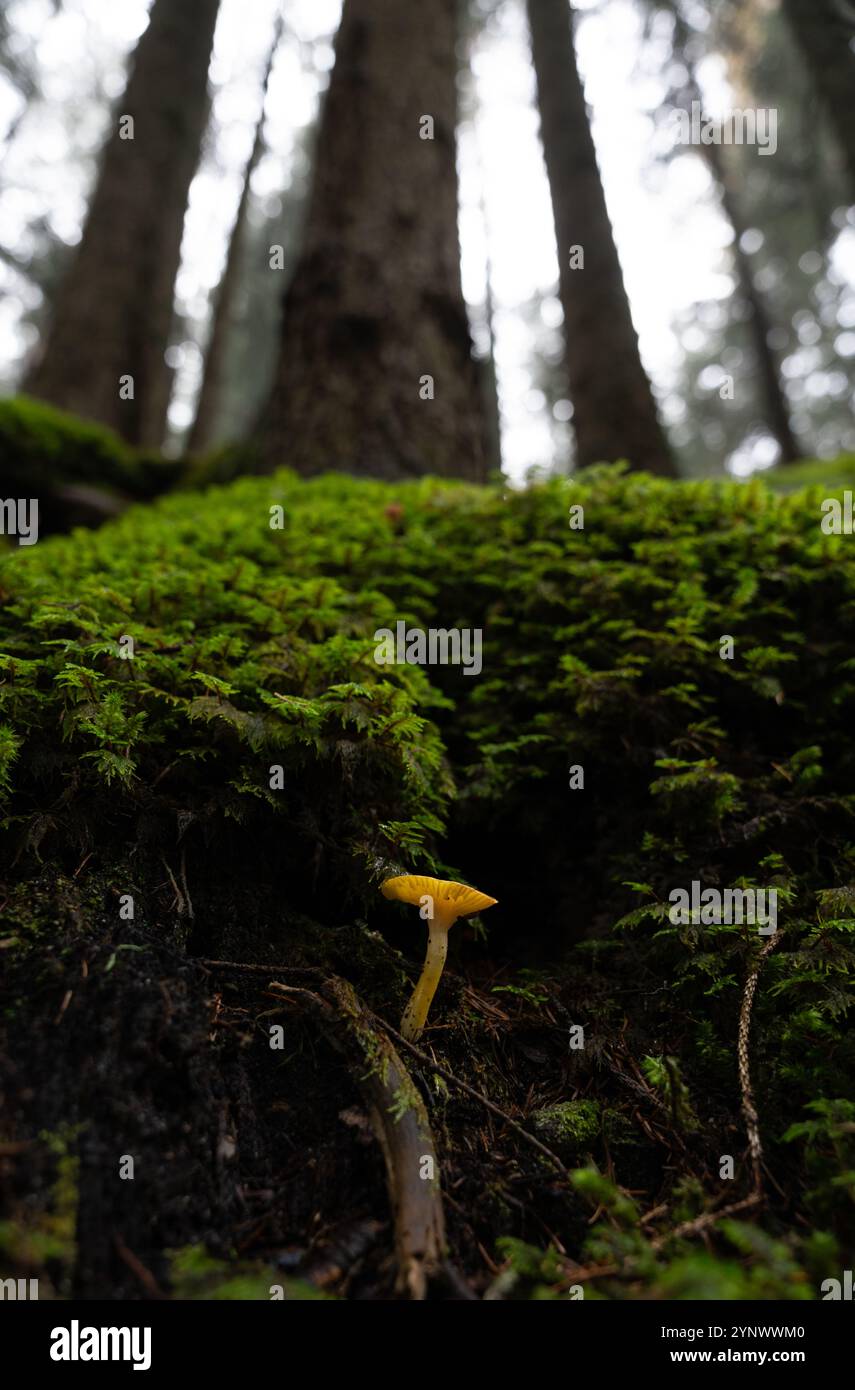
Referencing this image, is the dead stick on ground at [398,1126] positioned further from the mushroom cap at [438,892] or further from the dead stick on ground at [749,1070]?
the dead stick on ground at [749,1070]

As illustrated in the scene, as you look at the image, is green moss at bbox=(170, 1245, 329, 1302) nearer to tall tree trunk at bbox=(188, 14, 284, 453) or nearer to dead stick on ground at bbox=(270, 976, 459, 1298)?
dead stick on ground at bbox=(270, 976, 459, 1298)

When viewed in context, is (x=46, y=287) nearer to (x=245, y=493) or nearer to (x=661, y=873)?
(x=245, y=493)

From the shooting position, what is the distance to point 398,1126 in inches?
67.6

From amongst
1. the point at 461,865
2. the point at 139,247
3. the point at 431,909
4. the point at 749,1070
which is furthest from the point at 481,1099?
the point at 139,247

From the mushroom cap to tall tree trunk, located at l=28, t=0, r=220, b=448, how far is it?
7419 millimetres

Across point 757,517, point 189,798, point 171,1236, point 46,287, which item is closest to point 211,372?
point 46,287

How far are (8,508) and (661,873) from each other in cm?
511

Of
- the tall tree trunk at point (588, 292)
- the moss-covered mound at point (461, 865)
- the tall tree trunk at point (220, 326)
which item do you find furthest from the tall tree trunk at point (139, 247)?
the moss-covered mound at point (461, 865)

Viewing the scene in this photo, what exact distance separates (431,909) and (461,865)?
29.8 inches

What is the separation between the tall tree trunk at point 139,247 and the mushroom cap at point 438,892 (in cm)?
742

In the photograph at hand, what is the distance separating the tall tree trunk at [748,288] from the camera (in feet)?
44.0

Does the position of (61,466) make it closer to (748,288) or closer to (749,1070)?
(749,1070)

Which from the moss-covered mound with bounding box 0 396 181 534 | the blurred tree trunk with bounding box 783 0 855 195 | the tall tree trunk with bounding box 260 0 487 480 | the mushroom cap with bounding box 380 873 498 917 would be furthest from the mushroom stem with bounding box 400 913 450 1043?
the blurred tree trunk with bounding box 783 0 855 195

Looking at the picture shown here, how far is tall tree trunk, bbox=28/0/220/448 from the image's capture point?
25.4 ft
